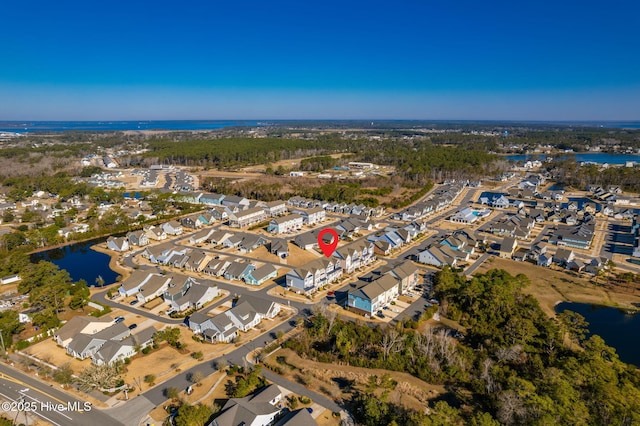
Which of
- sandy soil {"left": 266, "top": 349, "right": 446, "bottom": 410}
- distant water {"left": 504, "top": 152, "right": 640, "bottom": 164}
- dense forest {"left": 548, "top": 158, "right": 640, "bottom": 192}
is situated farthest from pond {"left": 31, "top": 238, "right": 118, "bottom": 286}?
distant water {"left": 504, "top": 152, "right": 640, "bottom": 164}

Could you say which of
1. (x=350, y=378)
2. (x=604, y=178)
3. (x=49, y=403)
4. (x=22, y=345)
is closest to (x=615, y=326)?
(x=350, y=378)

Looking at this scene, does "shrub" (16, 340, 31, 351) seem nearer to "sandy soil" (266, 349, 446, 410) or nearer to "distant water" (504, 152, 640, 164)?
"sandy soil" (266, 349, 446, 410)

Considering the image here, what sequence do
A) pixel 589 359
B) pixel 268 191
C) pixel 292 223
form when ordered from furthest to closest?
pixel 268 191 < pixel 292 223 < pixel 589 359

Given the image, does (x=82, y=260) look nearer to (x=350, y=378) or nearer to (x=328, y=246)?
(x=328, y=246)

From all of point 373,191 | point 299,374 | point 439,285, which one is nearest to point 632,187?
point 373,191

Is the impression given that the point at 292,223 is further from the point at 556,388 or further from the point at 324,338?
the point at 556,388

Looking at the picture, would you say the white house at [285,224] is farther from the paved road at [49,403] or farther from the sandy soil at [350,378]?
the paved road at [49,403]

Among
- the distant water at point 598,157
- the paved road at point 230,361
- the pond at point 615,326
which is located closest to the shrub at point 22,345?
the paved road at point 230,361
